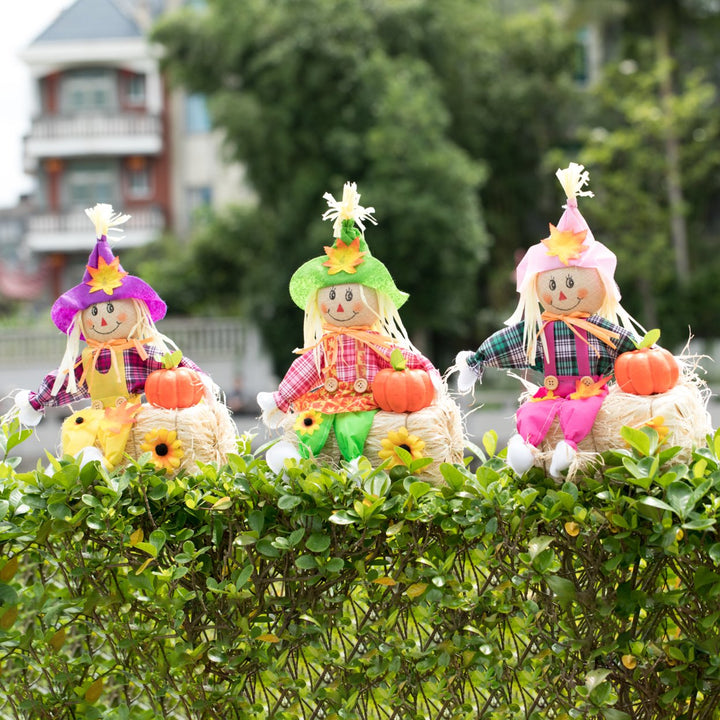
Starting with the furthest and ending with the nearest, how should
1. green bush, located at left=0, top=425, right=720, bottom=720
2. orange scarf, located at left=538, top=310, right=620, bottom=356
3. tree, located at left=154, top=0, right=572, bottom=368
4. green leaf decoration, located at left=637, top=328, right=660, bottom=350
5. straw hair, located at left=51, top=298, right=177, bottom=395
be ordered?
tree, located at left=154, top=0, right=572, bottom=368
straw hair, located at left=51, top=298, right=177, bottom=395
orange scarf, located at left=538, top=310, right=620, bottom=356
green leaf decoration, located at left=637, top=328, right=660, bottom=350
green bush, located at left=0, top=425, right=720, bottom=720

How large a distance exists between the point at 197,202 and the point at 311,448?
18.3 m

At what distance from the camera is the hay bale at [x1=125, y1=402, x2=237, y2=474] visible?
2.57 metres

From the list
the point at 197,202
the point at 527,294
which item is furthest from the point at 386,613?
the point at 197,202

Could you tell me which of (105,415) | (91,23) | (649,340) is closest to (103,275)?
(105,415)

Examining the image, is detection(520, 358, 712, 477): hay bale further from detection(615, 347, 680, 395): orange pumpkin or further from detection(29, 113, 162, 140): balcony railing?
detection(29, 113, 162, 140): balcony railing

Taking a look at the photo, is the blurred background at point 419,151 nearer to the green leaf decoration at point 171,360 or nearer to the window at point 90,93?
the window at point 90,93

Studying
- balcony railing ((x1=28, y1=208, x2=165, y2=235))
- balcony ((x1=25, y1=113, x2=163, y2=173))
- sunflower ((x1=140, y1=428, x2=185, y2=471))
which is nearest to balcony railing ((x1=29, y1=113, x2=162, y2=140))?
balcony ((x1=25, y1=113, x2=163, y2=173))

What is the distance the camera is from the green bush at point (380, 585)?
2107mm

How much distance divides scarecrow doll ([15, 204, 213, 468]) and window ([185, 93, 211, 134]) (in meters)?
17.8

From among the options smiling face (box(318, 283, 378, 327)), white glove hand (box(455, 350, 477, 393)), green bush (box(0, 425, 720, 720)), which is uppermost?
smiling face (box(318, 283, 378, 327))

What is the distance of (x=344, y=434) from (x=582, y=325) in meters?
0.71

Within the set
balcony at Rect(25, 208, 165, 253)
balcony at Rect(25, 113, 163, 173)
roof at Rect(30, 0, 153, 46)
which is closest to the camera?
balcony at Rect(25, 113, 163, 173)

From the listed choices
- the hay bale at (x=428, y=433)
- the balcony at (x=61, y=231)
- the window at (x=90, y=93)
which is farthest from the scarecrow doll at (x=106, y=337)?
the window at (x=90, y=93)

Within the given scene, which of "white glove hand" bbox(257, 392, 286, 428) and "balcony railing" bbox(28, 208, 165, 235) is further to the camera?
"balcony railing" bbox(28, 208, 165, 235)
